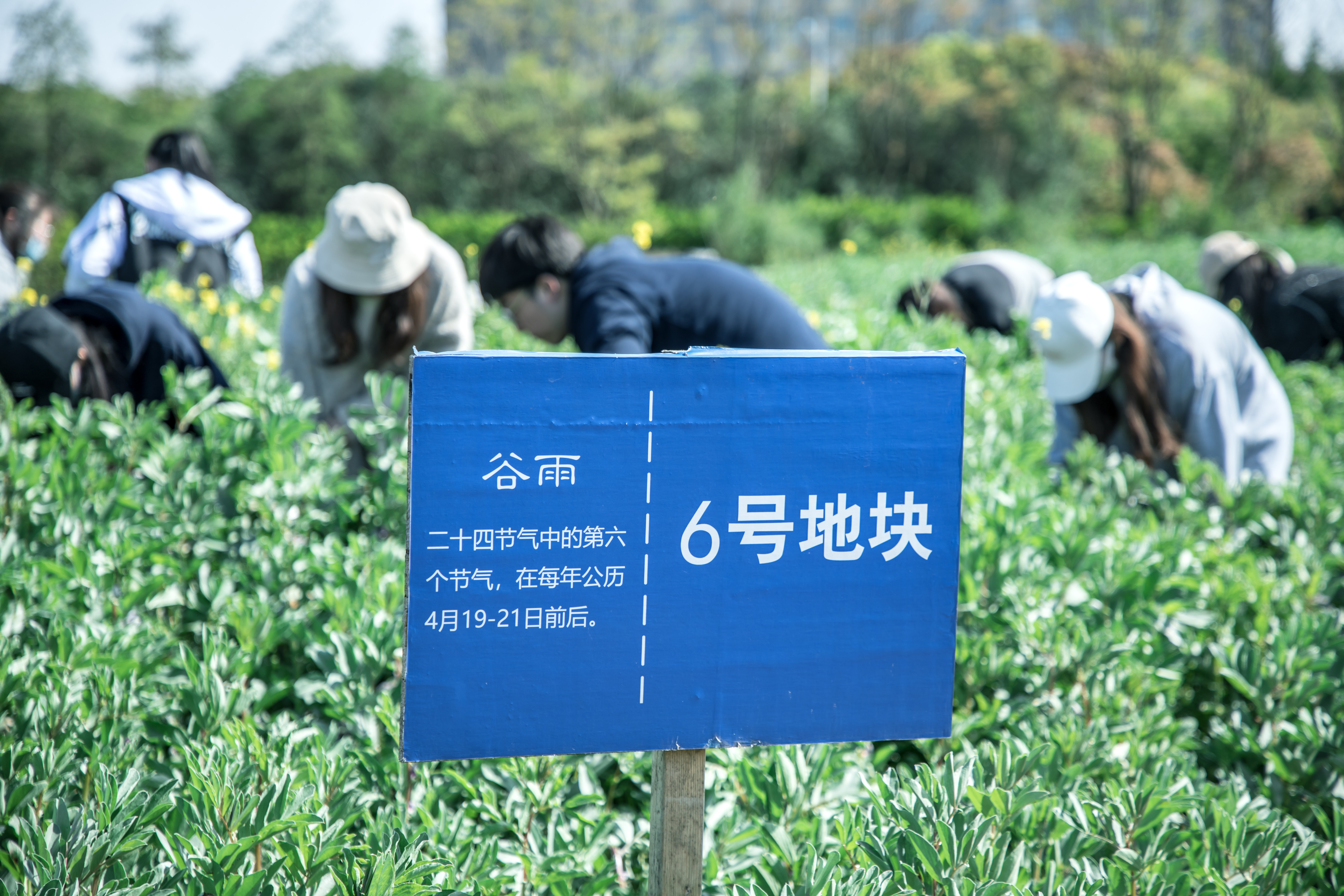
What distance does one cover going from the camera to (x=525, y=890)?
154cm

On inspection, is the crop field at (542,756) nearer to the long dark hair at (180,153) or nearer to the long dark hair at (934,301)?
the long dark hair at (180,153)

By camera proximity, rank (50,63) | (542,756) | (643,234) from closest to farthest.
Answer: (542,756), (643,234), (50,63)

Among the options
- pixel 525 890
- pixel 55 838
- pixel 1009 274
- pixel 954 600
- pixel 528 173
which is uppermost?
pixel 528 173

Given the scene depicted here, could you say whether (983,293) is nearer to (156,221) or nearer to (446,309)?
(446,309)

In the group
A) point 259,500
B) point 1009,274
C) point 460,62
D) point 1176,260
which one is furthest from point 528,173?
point 259,500

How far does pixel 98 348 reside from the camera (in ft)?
9.53

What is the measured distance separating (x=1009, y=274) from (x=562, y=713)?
515cm

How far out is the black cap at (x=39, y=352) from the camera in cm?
272

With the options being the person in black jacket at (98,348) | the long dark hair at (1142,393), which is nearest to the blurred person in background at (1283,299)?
the long dark hair at (1142,393)

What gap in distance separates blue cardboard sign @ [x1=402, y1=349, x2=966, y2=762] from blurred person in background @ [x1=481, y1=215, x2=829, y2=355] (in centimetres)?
131

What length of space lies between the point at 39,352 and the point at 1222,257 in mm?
5336

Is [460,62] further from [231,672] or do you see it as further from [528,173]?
[231,672]

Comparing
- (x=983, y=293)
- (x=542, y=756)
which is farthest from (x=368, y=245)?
(x=983, y=293)

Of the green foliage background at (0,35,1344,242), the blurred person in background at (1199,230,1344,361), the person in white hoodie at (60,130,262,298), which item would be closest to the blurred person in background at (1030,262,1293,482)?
the blurred person in background at (1199,230,1344,361)
